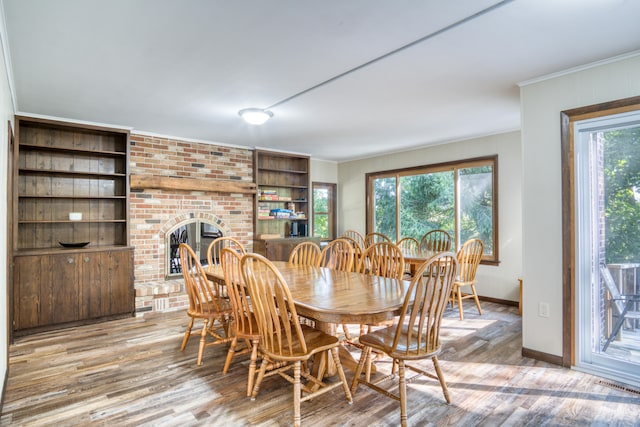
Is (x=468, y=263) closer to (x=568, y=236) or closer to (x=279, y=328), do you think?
(x=568, y=236)

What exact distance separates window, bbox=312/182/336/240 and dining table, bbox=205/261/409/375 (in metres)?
3.76

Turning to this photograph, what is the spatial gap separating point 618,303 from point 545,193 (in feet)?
3.15

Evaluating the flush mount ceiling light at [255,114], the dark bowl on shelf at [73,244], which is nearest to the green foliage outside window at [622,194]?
the flush mount ceiling light at [255,114]

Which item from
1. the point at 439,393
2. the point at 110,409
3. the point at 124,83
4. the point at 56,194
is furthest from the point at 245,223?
the point at 439,393

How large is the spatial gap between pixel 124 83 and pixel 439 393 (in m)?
3.45

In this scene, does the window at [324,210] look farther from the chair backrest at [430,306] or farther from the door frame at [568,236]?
the chair backrest at [430,306]

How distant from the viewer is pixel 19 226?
13.4 feet

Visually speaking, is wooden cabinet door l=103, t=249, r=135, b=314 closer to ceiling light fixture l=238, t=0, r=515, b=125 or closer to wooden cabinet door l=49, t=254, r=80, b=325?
wooden cabinet door l=49, t=254, r=80, b=325

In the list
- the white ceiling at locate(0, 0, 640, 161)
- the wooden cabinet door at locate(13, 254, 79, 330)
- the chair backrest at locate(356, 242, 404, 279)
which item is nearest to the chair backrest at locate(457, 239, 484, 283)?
the chair backrest at locate(356, 242, 404, 279)

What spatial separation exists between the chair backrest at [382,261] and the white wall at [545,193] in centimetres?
107

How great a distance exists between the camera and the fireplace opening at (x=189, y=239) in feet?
16.4

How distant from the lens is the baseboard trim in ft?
9.46

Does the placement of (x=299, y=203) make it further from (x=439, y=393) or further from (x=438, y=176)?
(x=439, y=393)

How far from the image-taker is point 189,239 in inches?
205
